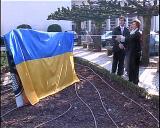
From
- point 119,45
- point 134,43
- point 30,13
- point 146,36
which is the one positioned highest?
point 30,13

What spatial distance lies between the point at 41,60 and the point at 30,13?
1476 inches

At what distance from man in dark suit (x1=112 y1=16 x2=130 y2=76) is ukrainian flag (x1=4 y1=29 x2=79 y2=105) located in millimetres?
1219

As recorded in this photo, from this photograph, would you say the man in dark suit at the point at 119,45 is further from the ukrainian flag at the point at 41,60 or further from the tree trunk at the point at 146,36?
the tree trunk at the point at 146,36

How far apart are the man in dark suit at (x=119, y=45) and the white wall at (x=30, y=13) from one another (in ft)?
110

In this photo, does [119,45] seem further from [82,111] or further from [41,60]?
[82,111]

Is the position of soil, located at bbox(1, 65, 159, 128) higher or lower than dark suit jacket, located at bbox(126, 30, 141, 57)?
lower

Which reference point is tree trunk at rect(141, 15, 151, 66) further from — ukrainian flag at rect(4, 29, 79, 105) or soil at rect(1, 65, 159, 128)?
soil at rect(1, 65, 159, 128)

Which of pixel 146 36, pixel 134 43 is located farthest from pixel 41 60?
pixel 146 36

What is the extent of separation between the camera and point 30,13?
4650 centimetres

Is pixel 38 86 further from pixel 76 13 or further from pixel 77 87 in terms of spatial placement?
pixel 76 13

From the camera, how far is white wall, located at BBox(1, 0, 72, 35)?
4559 centimetres

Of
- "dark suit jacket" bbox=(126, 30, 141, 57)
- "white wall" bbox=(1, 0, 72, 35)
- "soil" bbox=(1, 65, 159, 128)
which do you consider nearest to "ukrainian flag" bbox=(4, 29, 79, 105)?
"soil" bbox=(1, 65, 159, 128)

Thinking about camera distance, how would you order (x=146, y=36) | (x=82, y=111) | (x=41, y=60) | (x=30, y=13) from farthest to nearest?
(x=30, y=13) → (x=146, y=36) → (x=41, y=60) → (x=82, y=111)

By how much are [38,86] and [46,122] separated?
223cm
